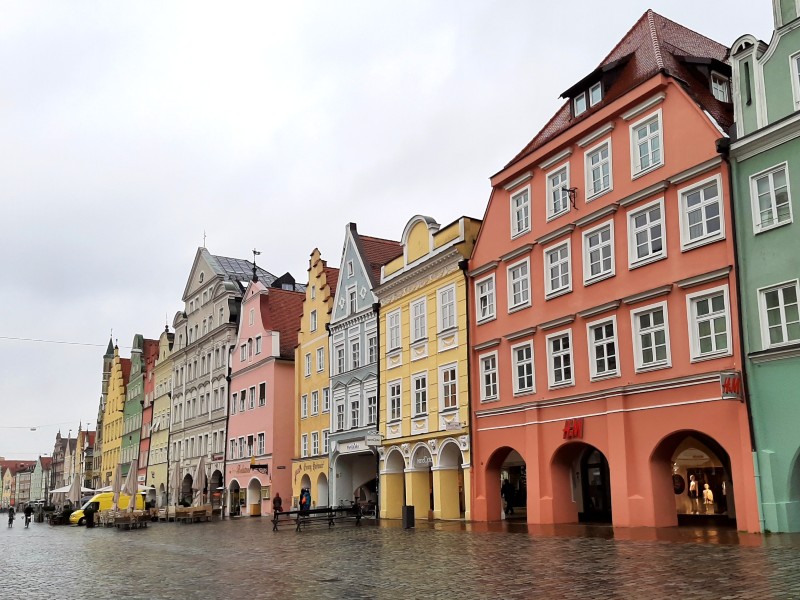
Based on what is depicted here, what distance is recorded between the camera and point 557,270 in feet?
96.4

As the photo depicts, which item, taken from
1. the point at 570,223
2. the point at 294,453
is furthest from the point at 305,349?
the point at 570,223

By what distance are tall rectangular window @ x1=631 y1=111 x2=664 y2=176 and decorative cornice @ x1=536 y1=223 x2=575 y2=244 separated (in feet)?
10.3

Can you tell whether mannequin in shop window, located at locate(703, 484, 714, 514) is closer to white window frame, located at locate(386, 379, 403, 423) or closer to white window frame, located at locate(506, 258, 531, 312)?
white window frame, located at locate(506, 258, 531, 312)

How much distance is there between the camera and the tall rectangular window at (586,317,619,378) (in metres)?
26.2

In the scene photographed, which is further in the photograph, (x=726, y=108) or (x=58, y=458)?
(x=58, y=458)

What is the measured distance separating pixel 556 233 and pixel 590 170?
2390 mm

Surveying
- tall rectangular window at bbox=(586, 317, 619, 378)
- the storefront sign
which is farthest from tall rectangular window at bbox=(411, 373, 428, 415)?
the storefront sign

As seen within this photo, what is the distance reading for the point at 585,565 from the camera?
15297mm

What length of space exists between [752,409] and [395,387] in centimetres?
1990

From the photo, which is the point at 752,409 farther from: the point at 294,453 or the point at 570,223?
the point at 294,453

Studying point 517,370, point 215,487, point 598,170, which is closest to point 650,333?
point 598,170

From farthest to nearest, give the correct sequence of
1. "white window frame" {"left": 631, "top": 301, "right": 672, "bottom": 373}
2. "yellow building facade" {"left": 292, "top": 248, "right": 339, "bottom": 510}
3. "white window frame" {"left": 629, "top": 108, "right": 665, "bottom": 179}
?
"yellow building facade" {"left": 292, "top": 248, "right": 339, "bottom": 510} → "white window frame" {"left": 629, "top": 108, "right": 665, "bottom": 179} → "white window frame" {"left": 631, "top": 301, "right": 672, "bottom": 373}

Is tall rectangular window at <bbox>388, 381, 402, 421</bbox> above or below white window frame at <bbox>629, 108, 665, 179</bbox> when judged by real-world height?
below

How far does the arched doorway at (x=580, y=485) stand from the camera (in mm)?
28266
